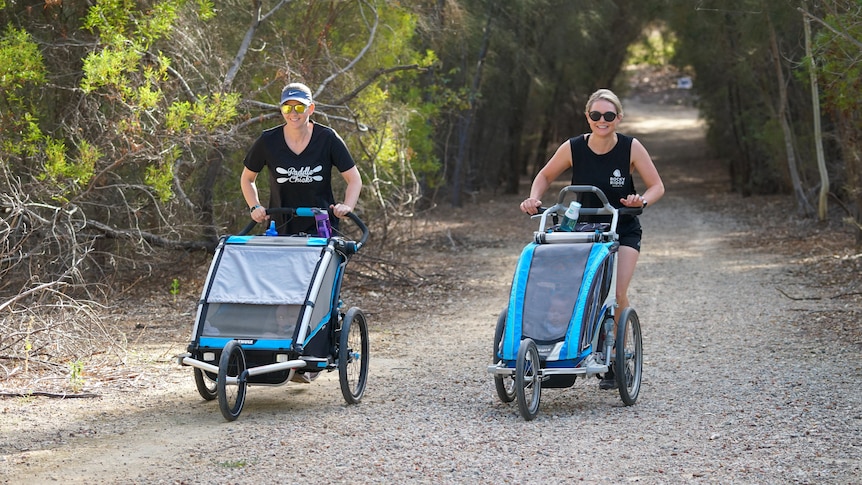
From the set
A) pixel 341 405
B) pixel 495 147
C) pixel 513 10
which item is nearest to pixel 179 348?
pixel 341 405

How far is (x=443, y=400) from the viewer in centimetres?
663

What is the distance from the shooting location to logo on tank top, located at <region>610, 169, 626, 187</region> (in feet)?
21.2

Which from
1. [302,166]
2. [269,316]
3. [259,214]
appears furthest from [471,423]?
[302,166]

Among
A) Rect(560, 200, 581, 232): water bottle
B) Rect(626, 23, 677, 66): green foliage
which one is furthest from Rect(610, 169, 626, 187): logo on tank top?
Rect(626, 23, 677, 66): green foliage

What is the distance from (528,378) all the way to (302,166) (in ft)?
6.17

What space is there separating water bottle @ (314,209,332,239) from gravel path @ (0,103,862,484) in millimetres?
1032

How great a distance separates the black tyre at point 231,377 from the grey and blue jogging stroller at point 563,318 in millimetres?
1351

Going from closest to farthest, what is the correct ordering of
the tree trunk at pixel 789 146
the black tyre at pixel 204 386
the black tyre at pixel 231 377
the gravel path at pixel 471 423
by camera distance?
the gravel path at pixel 471 423 < the black tyre at pixel 231 377 < the black tyre at pixel 204 386 < the tree trunk at pixel 789 146

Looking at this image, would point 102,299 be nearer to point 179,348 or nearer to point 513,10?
point 179,348

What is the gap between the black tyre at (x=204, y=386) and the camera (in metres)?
6.21

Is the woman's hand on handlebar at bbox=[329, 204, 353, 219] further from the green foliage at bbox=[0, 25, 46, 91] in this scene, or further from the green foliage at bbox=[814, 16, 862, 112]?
the green foliage at bbox=[814, 16, 862, 112]

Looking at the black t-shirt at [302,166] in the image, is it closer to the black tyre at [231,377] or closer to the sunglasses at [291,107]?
the sunglasses at [291,107]

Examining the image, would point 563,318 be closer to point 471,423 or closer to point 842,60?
point 471,423

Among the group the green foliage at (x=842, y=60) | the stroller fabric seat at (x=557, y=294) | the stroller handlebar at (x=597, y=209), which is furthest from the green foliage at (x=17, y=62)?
the green foliage at (x=842, y=60)
